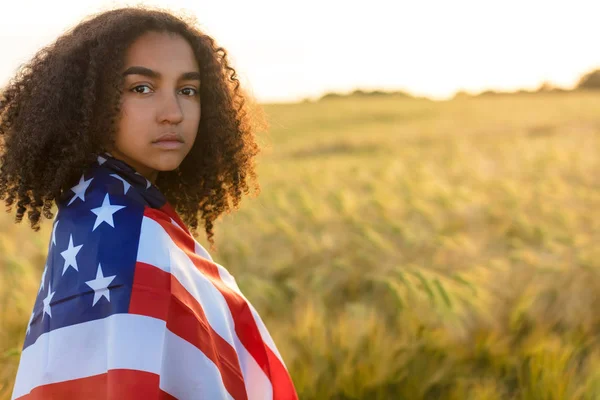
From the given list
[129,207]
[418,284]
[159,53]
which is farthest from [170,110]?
[418,284]

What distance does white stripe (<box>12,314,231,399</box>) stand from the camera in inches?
53.9

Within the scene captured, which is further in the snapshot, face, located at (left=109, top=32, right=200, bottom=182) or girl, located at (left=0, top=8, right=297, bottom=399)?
face, located at (left=109, top=32, right=200, bottom=182)

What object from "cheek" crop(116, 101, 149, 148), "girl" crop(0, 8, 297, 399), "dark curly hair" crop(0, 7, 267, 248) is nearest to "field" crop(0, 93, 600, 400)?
"dark curly hair" crop(0, 7, 267, 248)

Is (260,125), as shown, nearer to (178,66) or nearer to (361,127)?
(178,66)

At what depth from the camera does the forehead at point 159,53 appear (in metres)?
1.70

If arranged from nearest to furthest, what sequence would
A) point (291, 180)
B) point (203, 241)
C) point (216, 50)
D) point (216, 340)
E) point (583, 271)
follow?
point (216, 340), point (216, 50), point (583, 271), point (203, 241), point (291, 180)

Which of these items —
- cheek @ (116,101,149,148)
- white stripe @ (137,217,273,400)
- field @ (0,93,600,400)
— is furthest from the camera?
field @ (0,93,600,400)

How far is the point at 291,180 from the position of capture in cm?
711

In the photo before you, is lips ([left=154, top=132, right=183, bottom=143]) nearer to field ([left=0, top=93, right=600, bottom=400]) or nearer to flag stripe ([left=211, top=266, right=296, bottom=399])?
flag stripe ([left=211, top=266, right=296, bottom=399])

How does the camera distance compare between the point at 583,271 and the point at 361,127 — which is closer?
the point at 583,271

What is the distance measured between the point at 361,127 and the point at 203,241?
53.9 ft

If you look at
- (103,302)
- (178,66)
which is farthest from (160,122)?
(103,302)

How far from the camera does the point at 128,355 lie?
1363 mm

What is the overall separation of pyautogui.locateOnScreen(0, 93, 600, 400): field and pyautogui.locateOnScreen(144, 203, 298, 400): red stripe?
1.59 feet
